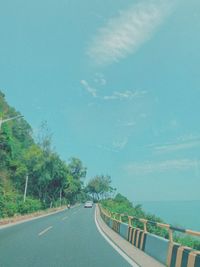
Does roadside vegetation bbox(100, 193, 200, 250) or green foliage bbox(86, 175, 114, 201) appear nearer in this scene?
roadside vegetation bbox(100, 193, 200, 250)

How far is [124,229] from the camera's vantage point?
16.7 metres

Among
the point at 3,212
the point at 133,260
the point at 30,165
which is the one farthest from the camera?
the point at 30,165

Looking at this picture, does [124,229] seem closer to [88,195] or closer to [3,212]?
[3,212]

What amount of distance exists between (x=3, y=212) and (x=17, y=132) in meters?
81.0

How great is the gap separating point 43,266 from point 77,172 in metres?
103

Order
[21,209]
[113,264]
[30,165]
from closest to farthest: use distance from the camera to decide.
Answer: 1. [113,264]
2. [21,209]
3. [30,165]

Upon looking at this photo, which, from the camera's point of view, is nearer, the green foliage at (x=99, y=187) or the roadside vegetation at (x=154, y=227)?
the roadside vegetation at (x=154, y=227)

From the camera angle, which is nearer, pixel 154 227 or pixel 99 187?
pixel 154 227

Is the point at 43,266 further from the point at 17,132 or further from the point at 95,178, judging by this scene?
the point at 95,178

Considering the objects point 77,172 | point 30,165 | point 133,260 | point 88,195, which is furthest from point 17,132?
point 133,260

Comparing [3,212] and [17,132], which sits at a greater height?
[17,132]

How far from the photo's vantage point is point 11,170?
6631 cm

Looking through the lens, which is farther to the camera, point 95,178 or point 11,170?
point 95,178

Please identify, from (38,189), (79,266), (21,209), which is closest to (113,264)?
(79,266)
